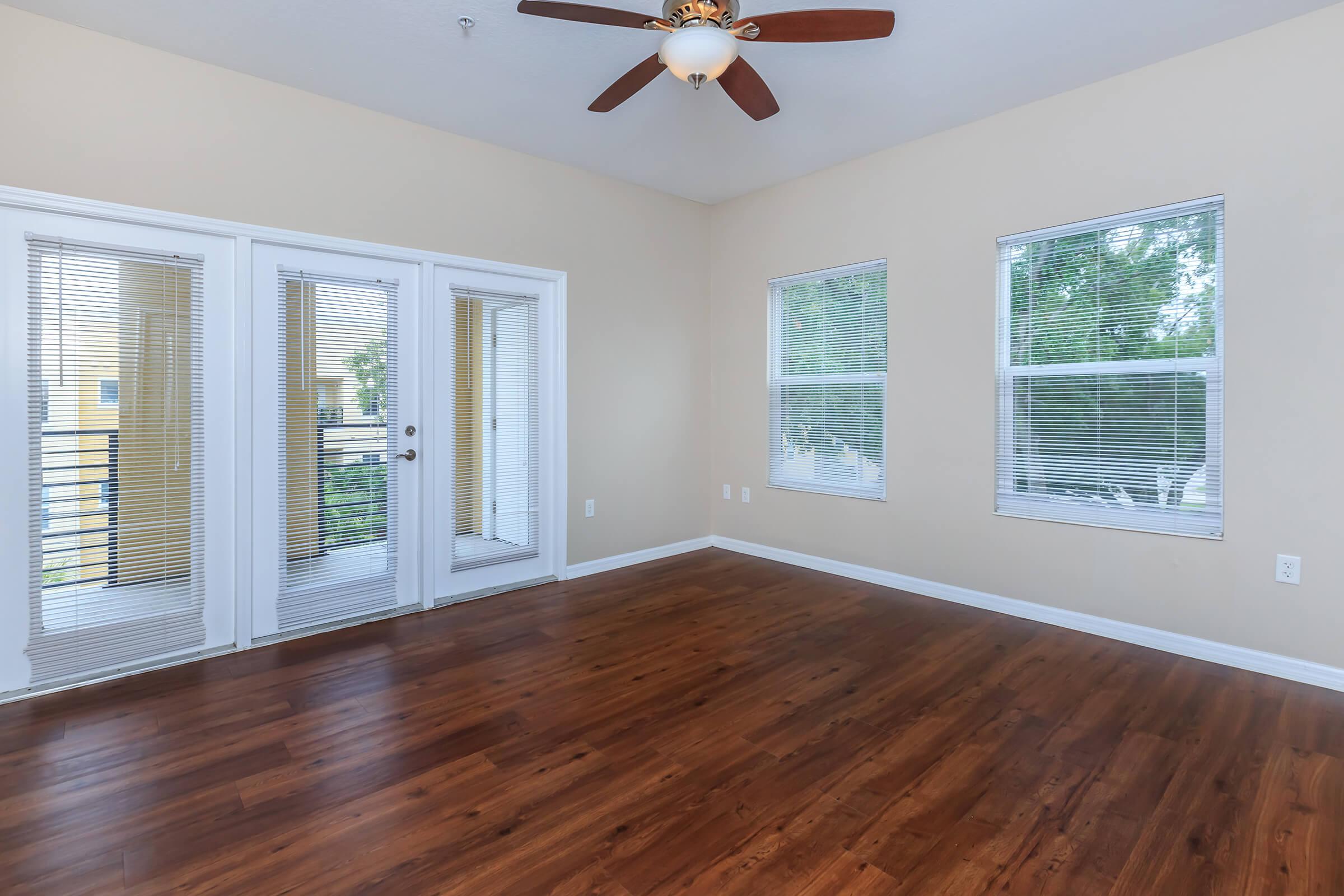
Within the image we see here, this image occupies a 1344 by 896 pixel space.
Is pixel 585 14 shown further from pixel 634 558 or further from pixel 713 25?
pixel 634 558

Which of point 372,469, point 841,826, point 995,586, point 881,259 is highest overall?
point 881,259

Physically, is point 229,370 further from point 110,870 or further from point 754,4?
point 754,4

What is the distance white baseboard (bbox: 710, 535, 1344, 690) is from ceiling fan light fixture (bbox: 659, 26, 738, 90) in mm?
3048

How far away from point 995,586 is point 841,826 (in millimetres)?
2307

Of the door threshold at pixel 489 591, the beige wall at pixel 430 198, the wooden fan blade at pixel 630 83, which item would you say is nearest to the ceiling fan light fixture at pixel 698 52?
the wooden fan blade at pixel 630 83

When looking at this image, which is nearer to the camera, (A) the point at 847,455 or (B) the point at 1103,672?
(B) the point at 1103,672

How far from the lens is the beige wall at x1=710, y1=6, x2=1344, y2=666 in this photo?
2668 mm

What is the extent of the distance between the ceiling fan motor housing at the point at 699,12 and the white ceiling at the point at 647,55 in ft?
1.63

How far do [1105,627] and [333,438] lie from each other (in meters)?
4.03

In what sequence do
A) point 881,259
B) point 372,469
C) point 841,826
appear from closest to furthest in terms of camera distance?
point 841,826 < point 372,469 < point 881,259

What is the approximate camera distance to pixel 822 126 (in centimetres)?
363

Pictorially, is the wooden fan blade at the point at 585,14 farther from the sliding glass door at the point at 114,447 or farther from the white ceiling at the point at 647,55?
the sliding glass door at the point at 114,447

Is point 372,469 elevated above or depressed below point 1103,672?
above

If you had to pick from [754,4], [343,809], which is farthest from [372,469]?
[754,4]
